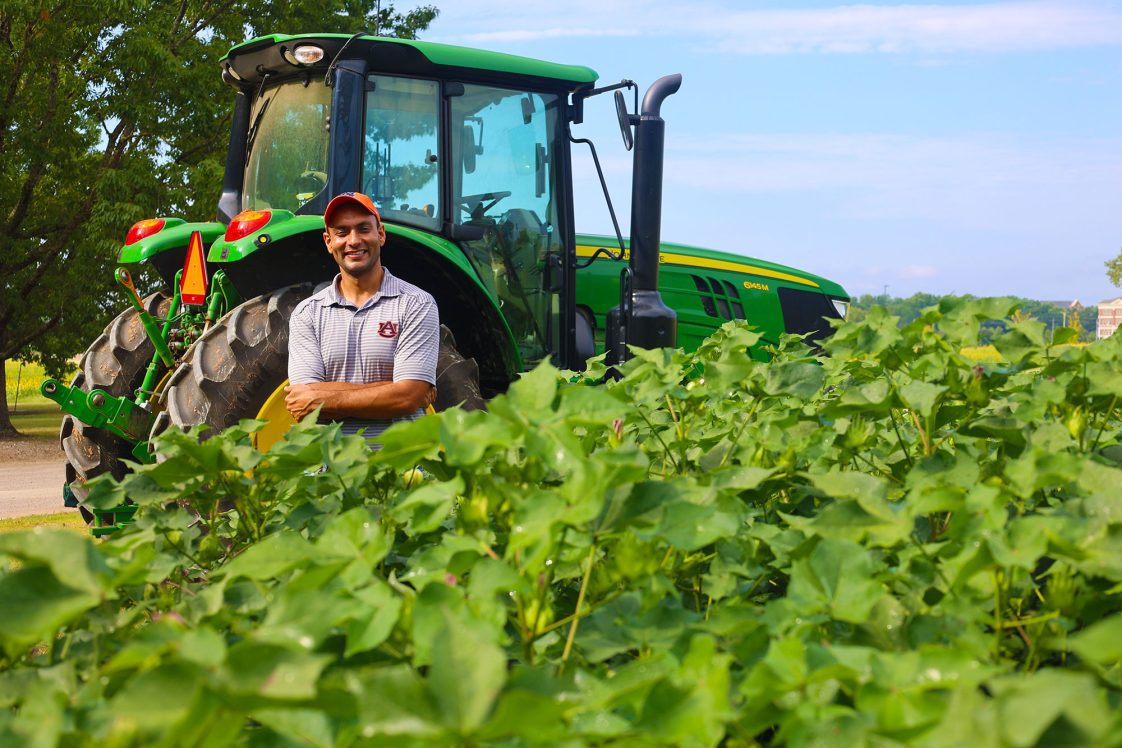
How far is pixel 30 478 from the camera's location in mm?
12164

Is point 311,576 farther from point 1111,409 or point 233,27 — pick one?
point 233,27

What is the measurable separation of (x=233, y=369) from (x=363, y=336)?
943 millimetres

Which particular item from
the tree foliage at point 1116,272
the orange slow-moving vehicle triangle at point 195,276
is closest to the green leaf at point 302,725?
the orange slow-moving vehicle triangle at point 195,276

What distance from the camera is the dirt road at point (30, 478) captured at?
934cm

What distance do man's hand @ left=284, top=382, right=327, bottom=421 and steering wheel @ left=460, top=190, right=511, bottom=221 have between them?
92.3 inches

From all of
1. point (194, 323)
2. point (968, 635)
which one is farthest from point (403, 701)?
point (194, 323)

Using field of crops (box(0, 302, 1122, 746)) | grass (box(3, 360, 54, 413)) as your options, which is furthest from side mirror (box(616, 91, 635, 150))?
grass (box(3, 360, 54, 413))

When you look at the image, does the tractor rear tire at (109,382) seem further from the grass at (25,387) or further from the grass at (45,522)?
the grass at (25,387)

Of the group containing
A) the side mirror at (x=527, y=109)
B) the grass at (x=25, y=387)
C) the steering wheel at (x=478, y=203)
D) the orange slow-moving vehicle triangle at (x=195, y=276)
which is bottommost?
the grass at (x=25, y=387)

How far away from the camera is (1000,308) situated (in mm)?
1588

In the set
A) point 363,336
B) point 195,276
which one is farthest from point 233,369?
point 363,336

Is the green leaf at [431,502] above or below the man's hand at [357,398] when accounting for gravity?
above

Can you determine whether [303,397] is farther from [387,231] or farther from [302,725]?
[302,725]

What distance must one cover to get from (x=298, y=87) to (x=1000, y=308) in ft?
15.9
